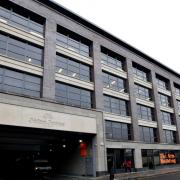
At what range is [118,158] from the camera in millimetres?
31078

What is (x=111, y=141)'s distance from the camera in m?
30.1

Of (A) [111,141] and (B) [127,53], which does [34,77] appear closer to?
(A) [111,141]

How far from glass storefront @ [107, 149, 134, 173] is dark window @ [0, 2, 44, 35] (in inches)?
684

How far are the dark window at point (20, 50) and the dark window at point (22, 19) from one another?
6.78 ft

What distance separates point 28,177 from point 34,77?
12.4 metres

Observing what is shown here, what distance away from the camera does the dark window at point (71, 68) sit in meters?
28.7

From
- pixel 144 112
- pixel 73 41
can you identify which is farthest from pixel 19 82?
pixel 144 112

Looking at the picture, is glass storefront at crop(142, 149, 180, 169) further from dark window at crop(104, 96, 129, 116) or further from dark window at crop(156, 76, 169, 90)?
dark window at crop(156, 76, 169, 90)

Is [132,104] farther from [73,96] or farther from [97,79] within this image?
[73,96]

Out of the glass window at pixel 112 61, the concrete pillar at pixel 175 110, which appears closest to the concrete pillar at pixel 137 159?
the glass window at pixel 112 61

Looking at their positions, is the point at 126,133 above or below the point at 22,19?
below

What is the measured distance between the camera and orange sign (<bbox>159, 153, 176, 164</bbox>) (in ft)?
127

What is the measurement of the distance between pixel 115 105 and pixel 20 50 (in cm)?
1538

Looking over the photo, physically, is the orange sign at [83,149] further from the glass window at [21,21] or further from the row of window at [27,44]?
the glass window at [21,21]
